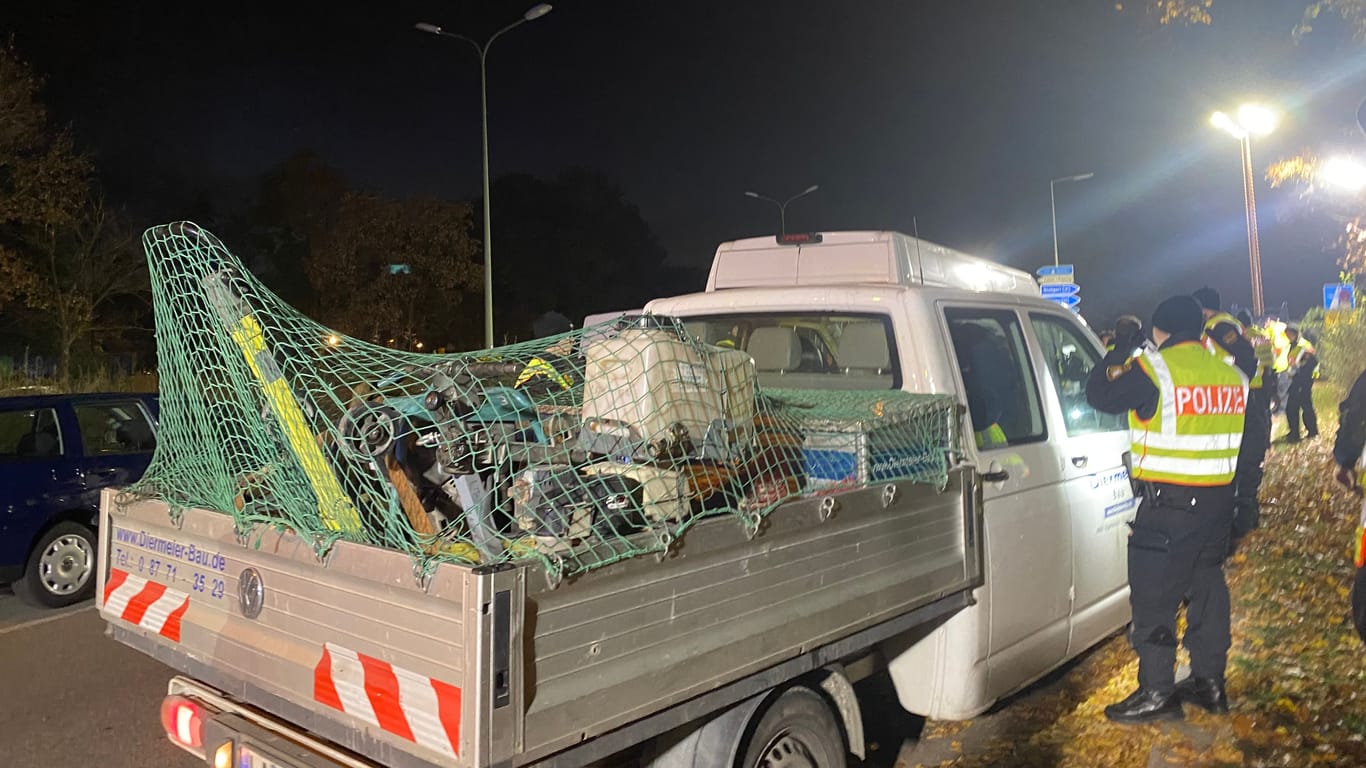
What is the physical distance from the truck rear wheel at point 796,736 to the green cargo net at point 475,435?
0.60 m

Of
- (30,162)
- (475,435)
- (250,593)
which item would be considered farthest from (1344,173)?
(30,162)

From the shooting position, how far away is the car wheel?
7.15 m

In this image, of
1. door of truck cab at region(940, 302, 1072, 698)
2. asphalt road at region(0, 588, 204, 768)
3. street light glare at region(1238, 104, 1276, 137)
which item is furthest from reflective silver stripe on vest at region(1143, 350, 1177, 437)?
street light glare at region(1238, 104, 1276, 137)

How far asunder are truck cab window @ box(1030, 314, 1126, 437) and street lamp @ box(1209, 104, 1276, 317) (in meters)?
8.55

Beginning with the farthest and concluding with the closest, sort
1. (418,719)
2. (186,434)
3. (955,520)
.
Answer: (955,520)
(186,434)
(418,719)

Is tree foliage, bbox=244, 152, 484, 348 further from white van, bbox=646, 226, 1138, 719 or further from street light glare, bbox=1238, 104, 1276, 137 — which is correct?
white van, bbox=646, 226, 1138, 719

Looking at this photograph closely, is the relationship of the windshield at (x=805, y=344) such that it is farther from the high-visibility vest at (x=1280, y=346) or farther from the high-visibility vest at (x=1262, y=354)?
the high-visibility vest at (x=1280, y=346)

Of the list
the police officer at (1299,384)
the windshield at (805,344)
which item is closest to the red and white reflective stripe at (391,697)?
the windshield at (805,344)

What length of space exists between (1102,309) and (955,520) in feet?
184

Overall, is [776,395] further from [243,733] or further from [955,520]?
[243,733]

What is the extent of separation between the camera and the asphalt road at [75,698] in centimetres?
450

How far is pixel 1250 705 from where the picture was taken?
4332 mm

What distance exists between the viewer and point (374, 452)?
242 cm

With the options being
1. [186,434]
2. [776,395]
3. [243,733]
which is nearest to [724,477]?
[776,395]
